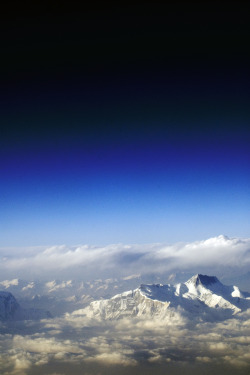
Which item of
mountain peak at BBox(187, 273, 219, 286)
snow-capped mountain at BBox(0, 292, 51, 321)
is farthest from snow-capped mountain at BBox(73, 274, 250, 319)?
snow-capped mountain at BBox(0, 292, 51, 321)

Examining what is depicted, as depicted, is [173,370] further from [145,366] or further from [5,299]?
[5,299]

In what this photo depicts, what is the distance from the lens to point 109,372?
50625mm

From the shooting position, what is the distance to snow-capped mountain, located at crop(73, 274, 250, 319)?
139962mm

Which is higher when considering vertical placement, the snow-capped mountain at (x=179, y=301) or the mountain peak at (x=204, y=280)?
the mountain peak at (x=204, y=280)

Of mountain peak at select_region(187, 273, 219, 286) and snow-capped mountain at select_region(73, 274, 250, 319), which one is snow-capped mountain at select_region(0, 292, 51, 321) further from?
mountain peak at select_region(187, 273, 219, 286)

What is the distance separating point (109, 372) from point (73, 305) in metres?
130

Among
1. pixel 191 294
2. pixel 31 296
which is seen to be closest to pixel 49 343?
pixel 191 294

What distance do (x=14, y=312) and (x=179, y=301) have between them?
283 feet

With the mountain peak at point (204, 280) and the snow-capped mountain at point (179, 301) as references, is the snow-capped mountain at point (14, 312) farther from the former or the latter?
the mountain peak at point (204, 280)

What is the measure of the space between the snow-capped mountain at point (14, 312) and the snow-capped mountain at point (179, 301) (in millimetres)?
18361

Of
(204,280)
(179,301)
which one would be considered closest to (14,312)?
(179,301)

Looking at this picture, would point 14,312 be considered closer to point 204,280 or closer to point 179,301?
point 179,301

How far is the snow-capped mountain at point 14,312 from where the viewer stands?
5217 inches

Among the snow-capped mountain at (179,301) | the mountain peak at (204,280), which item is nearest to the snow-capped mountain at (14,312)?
the snow-capped mountain at (179,301)
